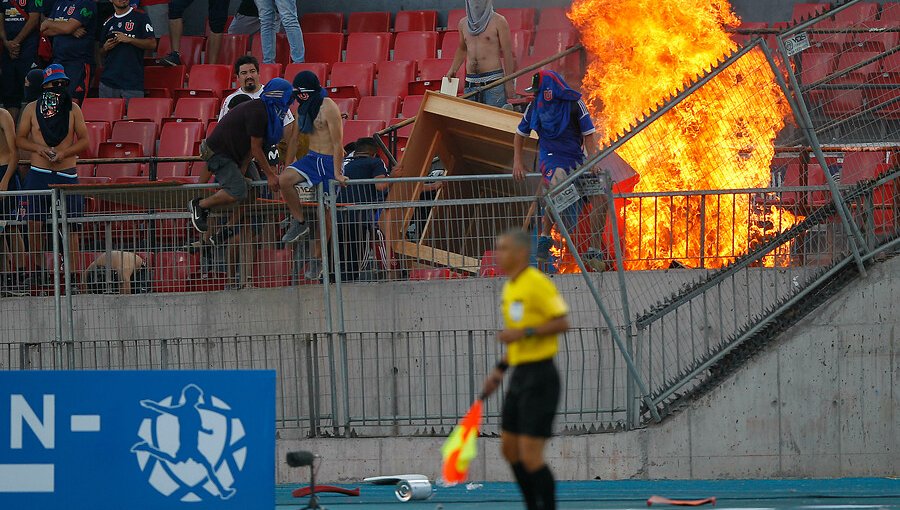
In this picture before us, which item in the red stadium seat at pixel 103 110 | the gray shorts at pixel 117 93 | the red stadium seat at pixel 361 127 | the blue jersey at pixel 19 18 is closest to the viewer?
the red stadium seat at pixel 361 127

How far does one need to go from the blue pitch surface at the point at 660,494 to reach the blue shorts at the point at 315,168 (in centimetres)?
291

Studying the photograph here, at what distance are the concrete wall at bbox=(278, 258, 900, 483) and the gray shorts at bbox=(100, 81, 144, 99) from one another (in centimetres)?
1004

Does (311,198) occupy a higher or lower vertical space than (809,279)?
higher

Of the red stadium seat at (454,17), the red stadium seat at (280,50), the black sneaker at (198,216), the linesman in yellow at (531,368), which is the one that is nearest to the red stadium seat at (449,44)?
the red stadium seat at (454,17)

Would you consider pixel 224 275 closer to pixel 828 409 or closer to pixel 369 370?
pixel 369 370

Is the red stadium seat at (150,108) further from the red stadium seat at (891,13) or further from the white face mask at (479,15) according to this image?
the red stadium seat at (891,13)

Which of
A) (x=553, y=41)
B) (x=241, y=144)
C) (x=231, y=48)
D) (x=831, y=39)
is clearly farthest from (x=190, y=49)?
(x=831, y=39)

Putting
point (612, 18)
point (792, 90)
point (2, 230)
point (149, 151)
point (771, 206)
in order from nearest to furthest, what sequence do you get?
1. point (792, 90)
2. point (771, 206)
3. point (2, 230)
4. point (612, 18)
5. point (149, 151)

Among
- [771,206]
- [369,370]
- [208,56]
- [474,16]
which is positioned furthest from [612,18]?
[208,56]

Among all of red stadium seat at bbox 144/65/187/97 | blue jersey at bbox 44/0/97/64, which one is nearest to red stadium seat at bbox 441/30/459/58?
red stadium seat at bbox 144/65/187/97

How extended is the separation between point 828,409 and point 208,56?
38.4 feet

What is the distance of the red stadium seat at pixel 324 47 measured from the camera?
20.0 metres

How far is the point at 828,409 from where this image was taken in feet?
39.3

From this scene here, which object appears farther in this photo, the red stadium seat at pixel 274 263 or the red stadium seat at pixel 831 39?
the red stadium seat at pixel 274 263
